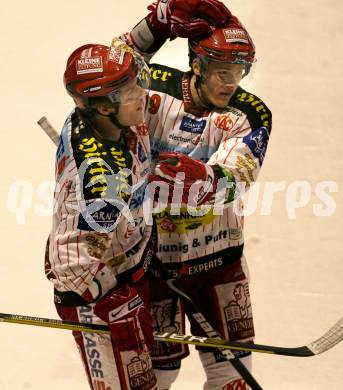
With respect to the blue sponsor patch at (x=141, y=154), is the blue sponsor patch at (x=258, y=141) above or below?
below

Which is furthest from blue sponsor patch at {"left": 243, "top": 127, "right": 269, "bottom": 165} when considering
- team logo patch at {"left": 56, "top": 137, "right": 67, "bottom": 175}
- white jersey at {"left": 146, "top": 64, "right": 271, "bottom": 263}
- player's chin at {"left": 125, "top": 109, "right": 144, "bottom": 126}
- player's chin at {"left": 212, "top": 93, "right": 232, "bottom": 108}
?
team logo patch at {"left": 56, "top": 137, "right": 67, "bottom": 175}

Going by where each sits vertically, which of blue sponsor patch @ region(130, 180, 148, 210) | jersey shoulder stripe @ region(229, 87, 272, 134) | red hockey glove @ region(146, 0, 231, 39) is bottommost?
blue sponsor patch @ region(130, 180, 148, 210)

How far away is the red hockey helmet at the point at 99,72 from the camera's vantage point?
3.64 meters

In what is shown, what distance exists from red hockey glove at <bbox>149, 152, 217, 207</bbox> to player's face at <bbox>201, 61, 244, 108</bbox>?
0.39 metres

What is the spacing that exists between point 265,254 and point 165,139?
1.70 m

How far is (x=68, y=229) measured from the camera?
365 centimetres

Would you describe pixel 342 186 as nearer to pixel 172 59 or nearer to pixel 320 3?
pixel 172 59

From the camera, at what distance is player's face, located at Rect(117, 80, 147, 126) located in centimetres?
369

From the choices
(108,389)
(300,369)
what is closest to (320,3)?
(300,369)

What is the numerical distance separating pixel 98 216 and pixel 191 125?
729 millimetres

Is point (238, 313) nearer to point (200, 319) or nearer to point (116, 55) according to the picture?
point (200, 319)

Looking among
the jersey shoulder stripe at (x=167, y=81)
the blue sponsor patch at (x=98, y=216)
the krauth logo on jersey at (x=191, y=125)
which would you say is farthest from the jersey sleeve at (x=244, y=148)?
the blue sponsor patch at (x=98, y=216)

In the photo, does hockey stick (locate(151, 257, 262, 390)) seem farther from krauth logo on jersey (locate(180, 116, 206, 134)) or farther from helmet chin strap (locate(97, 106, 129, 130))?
helmet chin strap (locate(97, 106, 129, 130))

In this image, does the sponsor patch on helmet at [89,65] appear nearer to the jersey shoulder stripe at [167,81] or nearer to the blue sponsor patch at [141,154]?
the blue sponsor patch at [141,154]
